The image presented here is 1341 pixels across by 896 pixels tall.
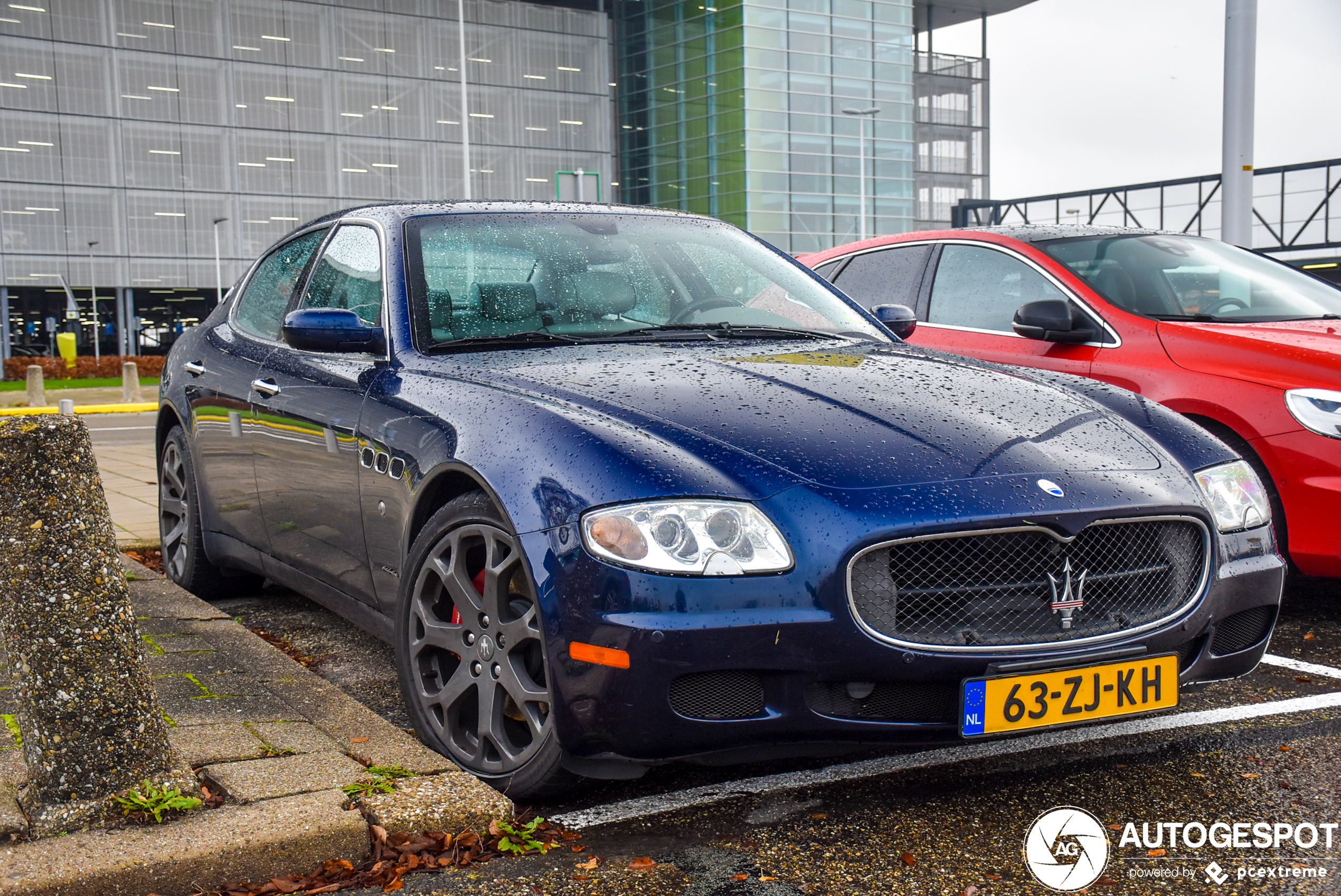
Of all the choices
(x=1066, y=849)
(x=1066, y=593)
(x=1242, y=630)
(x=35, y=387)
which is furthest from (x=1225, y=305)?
(x=35, y=387)

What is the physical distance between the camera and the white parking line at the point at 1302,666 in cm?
418

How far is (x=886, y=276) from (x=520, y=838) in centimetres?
462

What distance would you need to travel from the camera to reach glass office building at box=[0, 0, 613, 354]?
43.6 metres

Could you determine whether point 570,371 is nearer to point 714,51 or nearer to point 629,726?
point 629,726

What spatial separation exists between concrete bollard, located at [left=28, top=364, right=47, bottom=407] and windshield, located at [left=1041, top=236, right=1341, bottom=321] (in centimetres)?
2123

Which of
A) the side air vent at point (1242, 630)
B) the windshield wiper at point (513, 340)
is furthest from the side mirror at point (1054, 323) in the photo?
the windshield wiper at point (513, 340)

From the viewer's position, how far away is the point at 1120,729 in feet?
11.6

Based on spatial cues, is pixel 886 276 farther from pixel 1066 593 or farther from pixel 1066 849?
pixel 1066 849

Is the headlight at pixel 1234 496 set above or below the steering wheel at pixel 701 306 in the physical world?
below

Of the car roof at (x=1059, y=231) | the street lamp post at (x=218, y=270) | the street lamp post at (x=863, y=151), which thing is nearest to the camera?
the car roof at (x=1059, y=231)

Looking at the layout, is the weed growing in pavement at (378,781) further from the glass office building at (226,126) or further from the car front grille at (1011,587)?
the glass office building at (226,126)

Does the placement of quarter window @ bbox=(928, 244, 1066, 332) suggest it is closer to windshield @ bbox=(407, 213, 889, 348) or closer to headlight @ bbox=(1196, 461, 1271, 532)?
windshield @ bbox=(407, 213, 889, 348)

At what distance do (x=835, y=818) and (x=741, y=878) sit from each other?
1.32 ft

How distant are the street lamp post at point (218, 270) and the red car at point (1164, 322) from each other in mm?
42536
